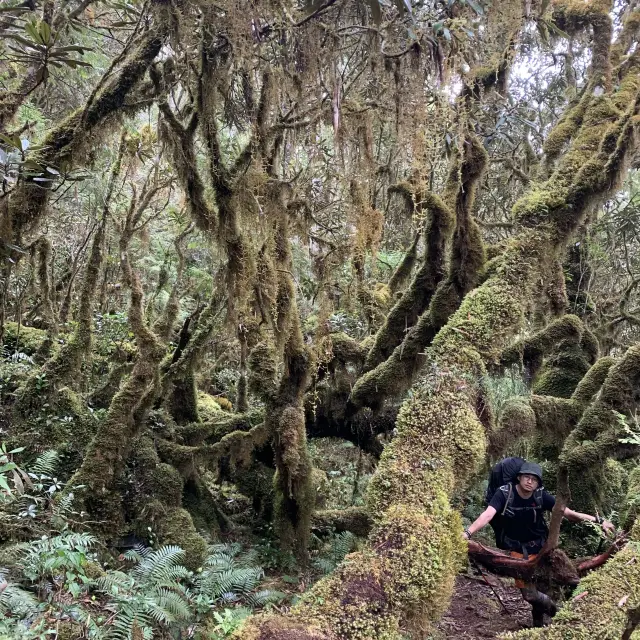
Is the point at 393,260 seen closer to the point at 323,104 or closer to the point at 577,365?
the point at 577,365

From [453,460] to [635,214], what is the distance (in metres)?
6.21

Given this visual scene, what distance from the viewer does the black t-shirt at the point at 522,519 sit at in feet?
17.2

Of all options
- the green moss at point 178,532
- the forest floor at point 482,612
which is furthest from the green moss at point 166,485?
the forest floor at point 482,612

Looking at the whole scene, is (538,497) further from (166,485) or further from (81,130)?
(81,130)

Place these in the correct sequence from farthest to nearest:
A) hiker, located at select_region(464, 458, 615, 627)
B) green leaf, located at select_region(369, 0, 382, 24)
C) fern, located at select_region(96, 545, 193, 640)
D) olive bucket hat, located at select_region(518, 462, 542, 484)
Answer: hiker, located at select_region(464, 458, 615, 627)
olive bucket hat, located at select_region(518, 462, 542, 484)
fern, located at select_region(96, 545, 193, 640)
green leaf, located at select_region(369, 0, 382, 24)

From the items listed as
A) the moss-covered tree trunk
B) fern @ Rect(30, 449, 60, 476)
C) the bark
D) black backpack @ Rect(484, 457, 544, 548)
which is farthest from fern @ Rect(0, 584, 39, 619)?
black backpack @ Rect(484, 457, 544, 548)

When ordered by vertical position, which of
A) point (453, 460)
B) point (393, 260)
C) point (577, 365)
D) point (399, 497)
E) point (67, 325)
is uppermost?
point (393, 260)

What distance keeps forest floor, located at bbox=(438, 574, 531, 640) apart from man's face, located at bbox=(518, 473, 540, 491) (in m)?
1.09

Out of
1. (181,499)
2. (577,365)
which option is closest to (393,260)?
(577,365)

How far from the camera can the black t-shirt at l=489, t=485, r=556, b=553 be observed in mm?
5250

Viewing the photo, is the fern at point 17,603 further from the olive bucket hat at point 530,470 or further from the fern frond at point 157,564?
the olive bucket hat at point 530,470

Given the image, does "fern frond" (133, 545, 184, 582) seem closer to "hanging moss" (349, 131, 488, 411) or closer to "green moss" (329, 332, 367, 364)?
"hanging moss" (349, 131, 488, 411)

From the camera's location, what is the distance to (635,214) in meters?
7.64

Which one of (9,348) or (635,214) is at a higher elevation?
(635,214)
